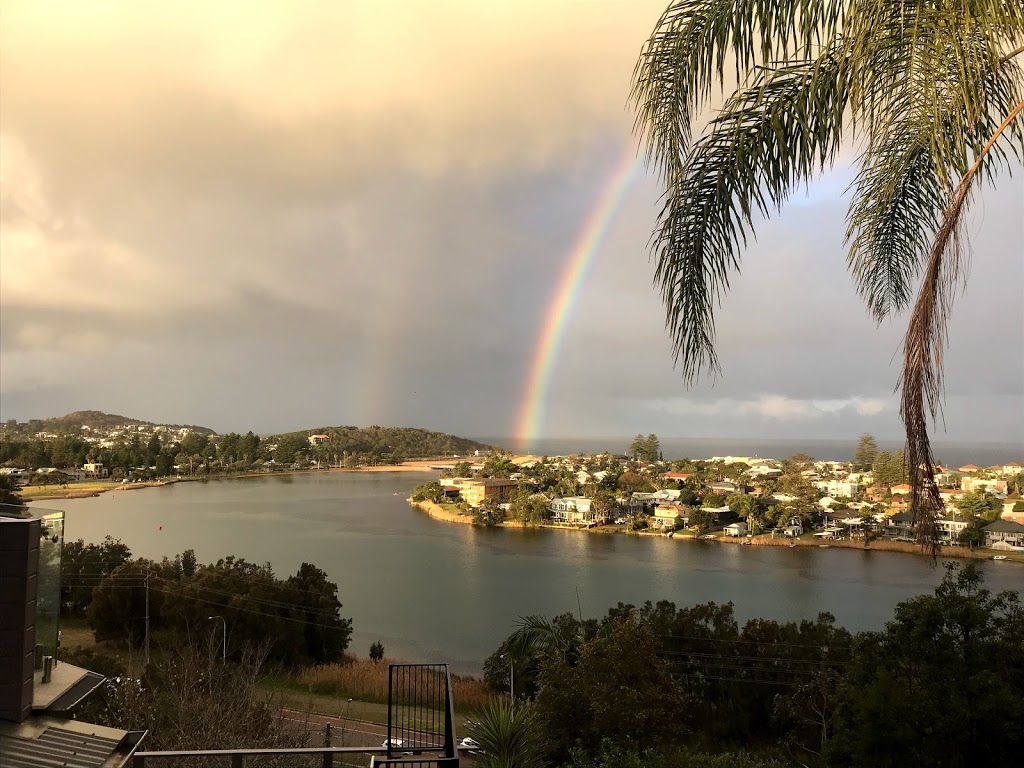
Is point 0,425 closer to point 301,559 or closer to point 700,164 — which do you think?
point 301,559

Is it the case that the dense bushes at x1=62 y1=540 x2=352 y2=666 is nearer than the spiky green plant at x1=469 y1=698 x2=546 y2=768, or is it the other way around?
the spiky green plant at x1=469 y1=698 x2=546 y2=768

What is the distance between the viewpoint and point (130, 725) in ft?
18.5

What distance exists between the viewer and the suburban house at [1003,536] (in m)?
24.0

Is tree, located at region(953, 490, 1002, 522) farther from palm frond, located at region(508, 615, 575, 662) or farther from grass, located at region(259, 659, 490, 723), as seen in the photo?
palm frond, located at region(508, 615, 575, 662)

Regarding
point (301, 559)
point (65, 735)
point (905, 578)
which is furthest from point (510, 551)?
A: point (65, 735)

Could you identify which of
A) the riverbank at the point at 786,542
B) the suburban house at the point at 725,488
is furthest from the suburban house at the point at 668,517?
the suburban house at the point at 725,488

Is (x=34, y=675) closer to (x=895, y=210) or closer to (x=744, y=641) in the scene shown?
(x=895, y=210)

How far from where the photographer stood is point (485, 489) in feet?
129

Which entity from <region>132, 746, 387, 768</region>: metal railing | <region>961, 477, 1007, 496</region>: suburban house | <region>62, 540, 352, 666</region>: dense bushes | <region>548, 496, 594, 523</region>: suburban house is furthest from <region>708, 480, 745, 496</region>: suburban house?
<region>132, 746, 387, 768</region>: metal railing

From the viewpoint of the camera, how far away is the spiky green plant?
437 centimetres

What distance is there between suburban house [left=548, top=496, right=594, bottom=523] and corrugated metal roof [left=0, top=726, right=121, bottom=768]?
105 feet

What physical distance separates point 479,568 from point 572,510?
11.3 m

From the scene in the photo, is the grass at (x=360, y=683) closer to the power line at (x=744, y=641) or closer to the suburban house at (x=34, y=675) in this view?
the power line at (x=744, y=641)

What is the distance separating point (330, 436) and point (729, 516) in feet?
152
